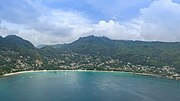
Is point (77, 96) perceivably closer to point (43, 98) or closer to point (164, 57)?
point (43, 98)

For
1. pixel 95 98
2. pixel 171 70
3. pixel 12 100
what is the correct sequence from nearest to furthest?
pixel 12 100, pixel 95 98, pixel 171 70

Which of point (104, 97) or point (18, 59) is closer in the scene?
point (104, 97)

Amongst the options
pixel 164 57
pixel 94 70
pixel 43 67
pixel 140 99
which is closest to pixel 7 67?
pixel 43 67

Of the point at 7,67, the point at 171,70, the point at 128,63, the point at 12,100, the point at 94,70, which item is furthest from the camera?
the point at 128,63

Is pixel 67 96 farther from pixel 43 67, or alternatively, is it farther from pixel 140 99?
pixel 43 67

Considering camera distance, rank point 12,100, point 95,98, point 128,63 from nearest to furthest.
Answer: point 12,100, point 95,98, point 128,63

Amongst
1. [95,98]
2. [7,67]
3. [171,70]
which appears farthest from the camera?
[171,70]

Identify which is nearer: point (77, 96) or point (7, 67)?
point (77, 96)

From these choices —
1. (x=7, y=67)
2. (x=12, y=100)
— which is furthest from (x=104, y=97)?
(x=7, y=67)
